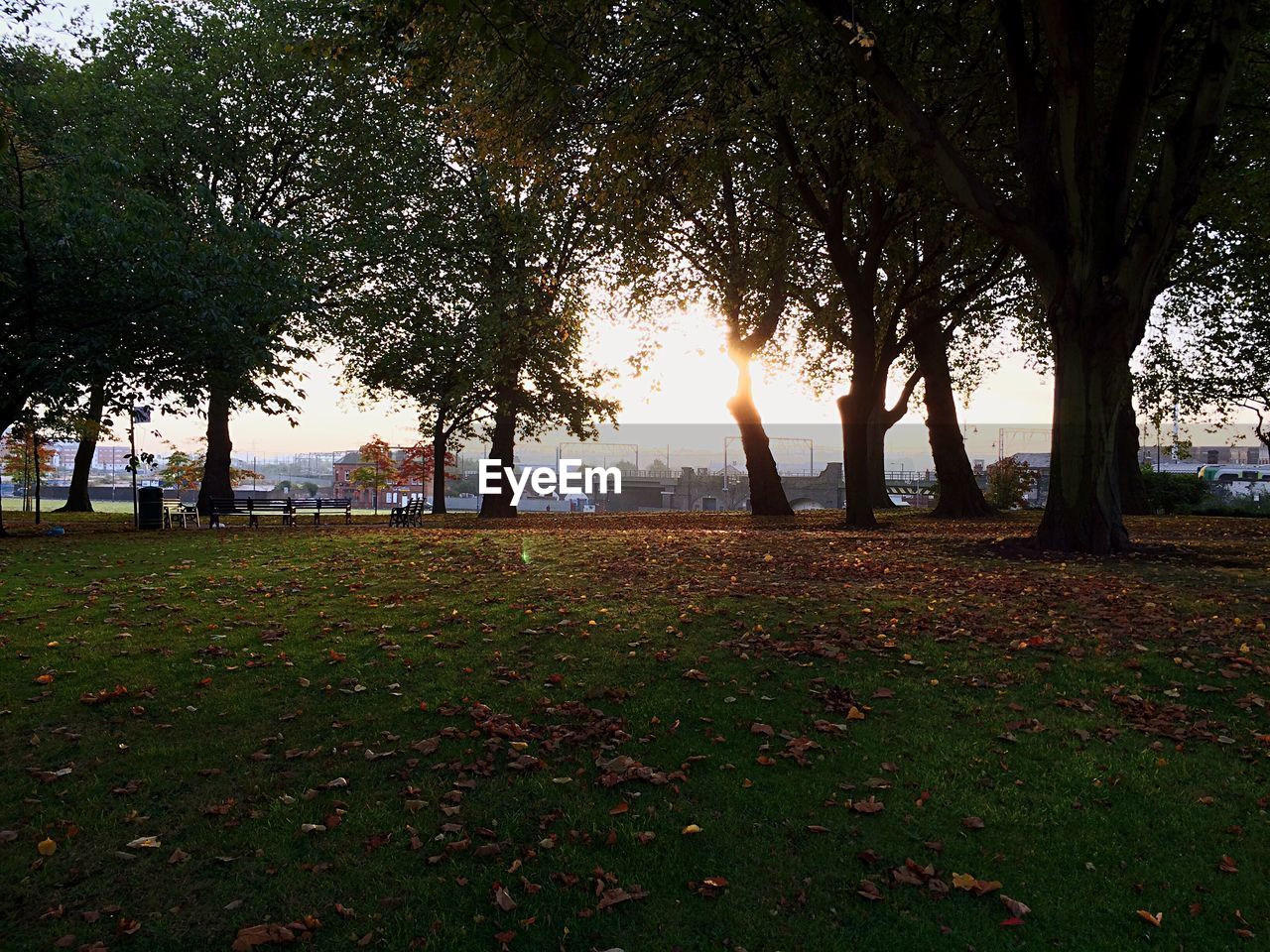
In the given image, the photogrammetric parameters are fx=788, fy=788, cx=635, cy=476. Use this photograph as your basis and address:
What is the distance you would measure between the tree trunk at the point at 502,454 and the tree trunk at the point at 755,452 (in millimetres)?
9033

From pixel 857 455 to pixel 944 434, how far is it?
7.82 meters

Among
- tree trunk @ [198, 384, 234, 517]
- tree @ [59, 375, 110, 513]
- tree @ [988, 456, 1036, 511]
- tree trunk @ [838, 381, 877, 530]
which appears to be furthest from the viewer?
tree @ [988, 456, 1036, 511]

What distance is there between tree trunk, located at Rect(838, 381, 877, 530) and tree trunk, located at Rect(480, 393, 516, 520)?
1407 centimetres

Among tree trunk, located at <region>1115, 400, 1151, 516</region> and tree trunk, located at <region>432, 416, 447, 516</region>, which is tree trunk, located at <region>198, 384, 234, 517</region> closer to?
tree trunk, located at <region>432, 416, 447, 516</region>

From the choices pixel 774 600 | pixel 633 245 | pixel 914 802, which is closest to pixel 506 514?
pixel 633 245

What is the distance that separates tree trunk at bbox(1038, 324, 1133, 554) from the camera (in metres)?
11.6

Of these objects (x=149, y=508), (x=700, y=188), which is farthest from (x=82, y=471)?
(x=700, y=188)

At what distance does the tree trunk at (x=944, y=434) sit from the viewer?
2583 centimetres

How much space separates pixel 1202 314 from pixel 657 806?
31767 millimetres

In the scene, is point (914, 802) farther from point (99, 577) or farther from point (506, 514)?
point (506, 514)

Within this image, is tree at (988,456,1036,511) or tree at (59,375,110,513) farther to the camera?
tree at (988,456,1036,511)

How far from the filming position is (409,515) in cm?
2575

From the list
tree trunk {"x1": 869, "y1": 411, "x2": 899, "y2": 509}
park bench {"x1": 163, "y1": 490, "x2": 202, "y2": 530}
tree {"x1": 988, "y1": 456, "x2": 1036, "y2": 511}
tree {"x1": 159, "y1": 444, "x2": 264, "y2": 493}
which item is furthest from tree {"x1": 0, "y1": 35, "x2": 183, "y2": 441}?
tree {"x1": 159, "y1": 444, "x2": 264, "y2": 493}

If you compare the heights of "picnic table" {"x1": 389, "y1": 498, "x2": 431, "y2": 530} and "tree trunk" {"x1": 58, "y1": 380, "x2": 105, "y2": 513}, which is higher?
"tree trunk" {"x1": 58, "y1": 380, "x2": 105, "y2": 513}
